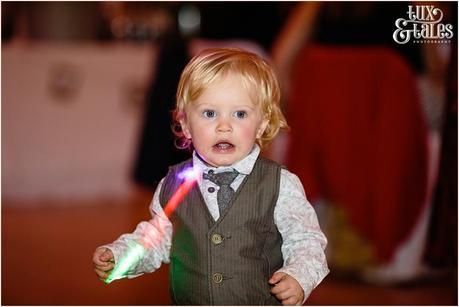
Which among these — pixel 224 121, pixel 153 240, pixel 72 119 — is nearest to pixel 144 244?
pixel 153 240

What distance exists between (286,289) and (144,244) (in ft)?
0.80

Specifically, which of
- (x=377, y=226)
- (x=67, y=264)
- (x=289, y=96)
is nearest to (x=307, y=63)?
(x=289, y=96)

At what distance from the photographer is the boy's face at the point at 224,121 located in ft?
3.64

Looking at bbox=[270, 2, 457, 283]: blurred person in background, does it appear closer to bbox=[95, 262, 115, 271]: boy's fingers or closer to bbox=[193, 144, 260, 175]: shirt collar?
bbox=[193, 144, 260, 175]: shirt collar

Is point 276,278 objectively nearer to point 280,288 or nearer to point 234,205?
point 280,288

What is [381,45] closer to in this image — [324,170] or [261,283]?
[324,170]

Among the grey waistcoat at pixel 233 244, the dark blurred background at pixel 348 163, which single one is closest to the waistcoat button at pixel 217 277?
the grey waistcoat at pixel 233 244

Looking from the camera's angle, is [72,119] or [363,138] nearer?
[363,138]

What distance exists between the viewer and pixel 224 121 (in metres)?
1.11

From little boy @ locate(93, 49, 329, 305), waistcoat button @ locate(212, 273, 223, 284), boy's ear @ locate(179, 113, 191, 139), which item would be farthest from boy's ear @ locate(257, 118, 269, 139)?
waistcoat button @ locate(212, 273, 223, 284)

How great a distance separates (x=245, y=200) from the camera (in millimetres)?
1128

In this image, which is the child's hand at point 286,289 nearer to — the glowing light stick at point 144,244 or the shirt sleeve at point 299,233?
the shirt sleeve at point 299,233

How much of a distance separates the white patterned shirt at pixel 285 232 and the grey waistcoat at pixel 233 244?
1 cm

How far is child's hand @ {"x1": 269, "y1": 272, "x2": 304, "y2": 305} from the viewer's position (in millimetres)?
1062
